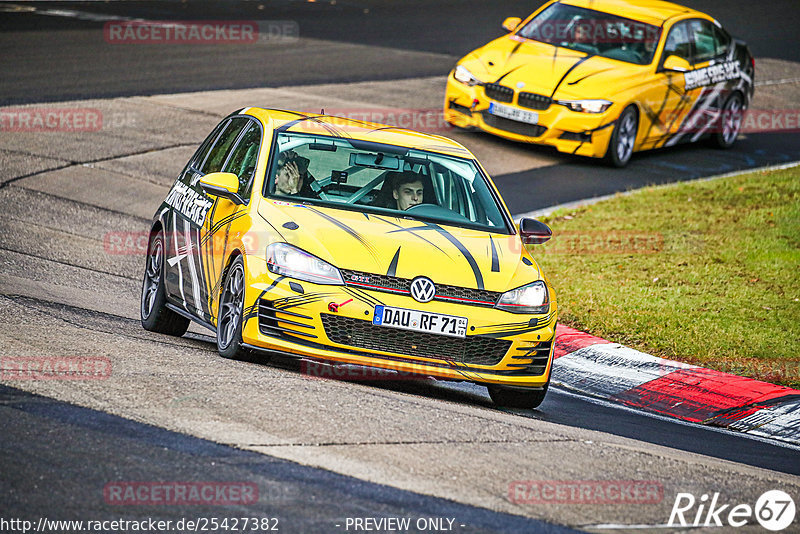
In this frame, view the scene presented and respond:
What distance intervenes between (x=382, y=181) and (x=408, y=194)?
203 mm

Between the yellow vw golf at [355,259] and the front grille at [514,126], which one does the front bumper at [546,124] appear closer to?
the front grille at [514,126]

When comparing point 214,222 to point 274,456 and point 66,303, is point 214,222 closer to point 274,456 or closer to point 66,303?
point 66,303

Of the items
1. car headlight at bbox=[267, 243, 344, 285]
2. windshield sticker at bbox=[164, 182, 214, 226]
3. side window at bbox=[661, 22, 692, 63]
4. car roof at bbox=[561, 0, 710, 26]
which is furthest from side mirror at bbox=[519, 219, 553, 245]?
car roof at bbox=[561, 0, 710, 26]

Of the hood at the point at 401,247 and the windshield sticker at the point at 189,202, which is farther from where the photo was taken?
the windshield sticker at the point at 189,202

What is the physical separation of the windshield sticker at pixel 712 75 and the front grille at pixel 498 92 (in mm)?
2775

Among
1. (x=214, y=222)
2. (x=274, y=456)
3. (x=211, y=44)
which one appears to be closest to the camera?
(x=274, y=456)

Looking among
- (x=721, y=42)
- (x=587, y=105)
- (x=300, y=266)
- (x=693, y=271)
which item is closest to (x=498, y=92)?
(x=587, y=105)

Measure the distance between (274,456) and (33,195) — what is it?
842cm

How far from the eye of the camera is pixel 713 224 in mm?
13602

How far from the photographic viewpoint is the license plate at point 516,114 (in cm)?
1622

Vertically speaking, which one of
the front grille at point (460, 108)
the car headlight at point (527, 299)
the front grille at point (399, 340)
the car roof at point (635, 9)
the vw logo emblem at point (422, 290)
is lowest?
the front grille at point (460, 108)

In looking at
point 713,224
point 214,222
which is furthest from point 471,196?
point 713,224

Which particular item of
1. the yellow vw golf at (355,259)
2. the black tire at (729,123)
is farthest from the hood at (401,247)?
the black tire at (729,123)

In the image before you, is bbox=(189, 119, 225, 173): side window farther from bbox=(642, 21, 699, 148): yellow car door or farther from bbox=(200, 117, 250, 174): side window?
bbox=(642, 21, 699, 148): yellow car door
